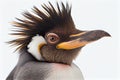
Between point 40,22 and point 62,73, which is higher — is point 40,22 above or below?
above

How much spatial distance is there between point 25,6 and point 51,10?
59mm

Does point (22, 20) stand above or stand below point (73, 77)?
above

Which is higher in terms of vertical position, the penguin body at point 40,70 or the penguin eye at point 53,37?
the penguin eye at point 53,37

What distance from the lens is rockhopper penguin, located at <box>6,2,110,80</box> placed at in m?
0.84

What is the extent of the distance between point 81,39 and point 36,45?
3.8 inches

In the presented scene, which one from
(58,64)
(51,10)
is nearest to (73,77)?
(58,64)

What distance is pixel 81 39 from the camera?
834 millimetres

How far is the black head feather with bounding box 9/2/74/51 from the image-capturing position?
86 cm

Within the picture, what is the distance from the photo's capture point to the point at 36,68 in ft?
2.79

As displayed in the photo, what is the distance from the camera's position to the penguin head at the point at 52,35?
841 millimetres

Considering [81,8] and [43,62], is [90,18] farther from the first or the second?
[43,62]

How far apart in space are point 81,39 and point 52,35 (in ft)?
0.20

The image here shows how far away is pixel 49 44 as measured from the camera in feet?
2.81

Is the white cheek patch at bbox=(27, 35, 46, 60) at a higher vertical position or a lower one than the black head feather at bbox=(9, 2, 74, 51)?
lower
